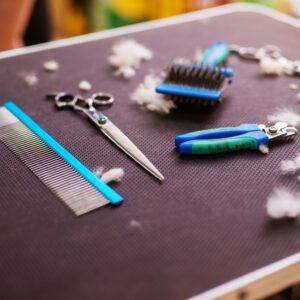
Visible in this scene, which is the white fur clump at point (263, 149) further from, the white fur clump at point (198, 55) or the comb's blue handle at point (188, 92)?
the white fur clump at point (198, 55)

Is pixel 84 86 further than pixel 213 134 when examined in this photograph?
Yes

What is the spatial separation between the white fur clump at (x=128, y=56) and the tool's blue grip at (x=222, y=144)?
1.12 feet

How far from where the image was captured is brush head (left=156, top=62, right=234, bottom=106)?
0.99 meters

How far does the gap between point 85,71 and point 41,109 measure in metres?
0.19

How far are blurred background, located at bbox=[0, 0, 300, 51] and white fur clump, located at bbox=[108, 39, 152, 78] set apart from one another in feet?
1.37

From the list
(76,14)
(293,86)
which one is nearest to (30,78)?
(293,86)

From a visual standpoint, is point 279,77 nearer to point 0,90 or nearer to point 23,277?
point 0,90

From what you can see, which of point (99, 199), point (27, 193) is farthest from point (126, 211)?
point (27, 193)

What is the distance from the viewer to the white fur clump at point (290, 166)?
32.9 inches

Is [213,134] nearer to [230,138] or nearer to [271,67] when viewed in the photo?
[230,138]

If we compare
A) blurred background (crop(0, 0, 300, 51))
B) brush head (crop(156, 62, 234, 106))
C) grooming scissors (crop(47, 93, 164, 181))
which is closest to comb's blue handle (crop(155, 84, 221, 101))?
brush head (crop(156, 62, 234, 106))

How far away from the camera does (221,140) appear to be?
2.85 ft

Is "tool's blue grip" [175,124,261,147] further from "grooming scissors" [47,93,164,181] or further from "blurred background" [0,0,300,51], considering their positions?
"blurred background" [0,0,300,51]

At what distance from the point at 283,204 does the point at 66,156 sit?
374 millimetres
